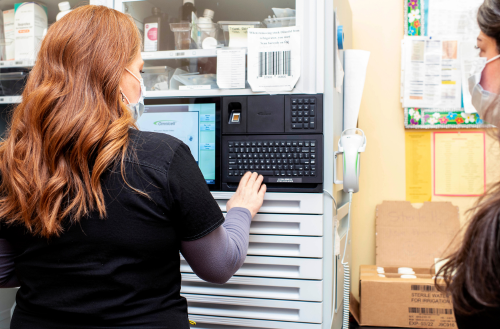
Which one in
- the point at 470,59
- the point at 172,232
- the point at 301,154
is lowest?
the point at 172,232

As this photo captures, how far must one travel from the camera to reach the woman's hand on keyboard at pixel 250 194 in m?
1.00

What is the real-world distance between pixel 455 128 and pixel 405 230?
17.5 inches

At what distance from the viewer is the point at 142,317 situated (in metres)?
0.66

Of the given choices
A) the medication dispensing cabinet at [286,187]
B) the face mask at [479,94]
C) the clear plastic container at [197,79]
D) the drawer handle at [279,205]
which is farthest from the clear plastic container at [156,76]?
the face mask at [479,94]

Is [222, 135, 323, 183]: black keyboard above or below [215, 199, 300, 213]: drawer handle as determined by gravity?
above

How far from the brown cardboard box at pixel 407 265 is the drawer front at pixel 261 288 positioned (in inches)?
12.5

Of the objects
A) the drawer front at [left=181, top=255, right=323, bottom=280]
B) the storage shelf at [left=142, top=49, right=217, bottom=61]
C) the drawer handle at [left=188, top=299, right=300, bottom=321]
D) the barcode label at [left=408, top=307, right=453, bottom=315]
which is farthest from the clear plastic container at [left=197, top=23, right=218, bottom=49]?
the barcode label at [left=408, top=307, right=453, bottom=315]

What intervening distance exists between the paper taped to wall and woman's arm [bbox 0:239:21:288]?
0.99 m

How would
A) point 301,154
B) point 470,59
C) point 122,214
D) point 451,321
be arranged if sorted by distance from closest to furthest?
point 122,214
point 301,154
point 451,321
point 470,59

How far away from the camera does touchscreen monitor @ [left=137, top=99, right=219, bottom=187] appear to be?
112 centimetres

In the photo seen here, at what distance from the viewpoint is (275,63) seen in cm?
107

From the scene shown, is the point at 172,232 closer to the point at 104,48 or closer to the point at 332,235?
the point at 104,48

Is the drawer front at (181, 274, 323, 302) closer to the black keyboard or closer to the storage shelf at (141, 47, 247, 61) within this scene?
the black keyboard

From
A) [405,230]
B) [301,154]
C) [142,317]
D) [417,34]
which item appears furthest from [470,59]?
[142,317]
